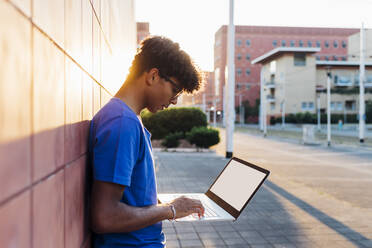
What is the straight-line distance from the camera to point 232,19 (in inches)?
539

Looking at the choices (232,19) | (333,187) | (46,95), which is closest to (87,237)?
(46,95)

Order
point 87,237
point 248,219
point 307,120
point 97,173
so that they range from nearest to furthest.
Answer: point 97,173, point 87,237, point 248,219, point 307,120

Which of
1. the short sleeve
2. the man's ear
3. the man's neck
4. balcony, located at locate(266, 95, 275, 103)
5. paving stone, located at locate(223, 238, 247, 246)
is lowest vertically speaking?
paving stone, located at locate(223, 238, 247, 246)

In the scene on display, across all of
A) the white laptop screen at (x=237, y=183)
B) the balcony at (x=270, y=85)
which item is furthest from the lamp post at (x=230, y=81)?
the balcony at (x=270, y=85)

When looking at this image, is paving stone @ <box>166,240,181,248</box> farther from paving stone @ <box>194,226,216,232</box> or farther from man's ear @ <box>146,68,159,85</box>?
man's ear @ <box>146,68,159,85</box>

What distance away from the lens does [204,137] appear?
15578 mm

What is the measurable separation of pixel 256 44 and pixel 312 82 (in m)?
25.0

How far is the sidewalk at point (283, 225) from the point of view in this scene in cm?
438

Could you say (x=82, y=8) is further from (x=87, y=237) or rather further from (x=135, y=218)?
(x=87, y=237)

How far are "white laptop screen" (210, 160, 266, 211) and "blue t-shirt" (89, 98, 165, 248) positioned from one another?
0.54 m

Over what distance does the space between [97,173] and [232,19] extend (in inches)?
522

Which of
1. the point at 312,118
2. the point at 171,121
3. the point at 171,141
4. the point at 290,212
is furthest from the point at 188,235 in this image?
the point at 312,118

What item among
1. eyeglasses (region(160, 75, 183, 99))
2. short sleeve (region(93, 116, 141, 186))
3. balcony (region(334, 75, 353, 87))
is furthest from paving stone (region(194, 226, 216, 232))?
balcony (region(334, 75, 353, 87))

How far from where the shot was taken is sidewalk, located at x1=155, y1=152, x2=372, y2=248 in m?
4.38
